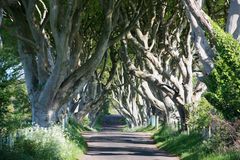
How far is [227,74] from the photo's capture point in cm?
1678

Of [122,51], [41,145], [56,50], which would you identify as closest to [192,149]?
[56,50]

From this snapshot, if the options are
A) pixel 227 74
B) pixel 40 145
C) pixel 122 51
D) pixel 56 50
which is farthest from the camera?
pixel 122 51

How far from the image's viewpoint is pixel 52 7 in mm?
18625

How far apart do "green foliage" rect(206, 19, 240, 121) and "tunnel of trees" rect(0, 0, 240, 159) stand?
0.10 ft

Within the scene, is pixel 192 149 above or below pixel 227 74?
below

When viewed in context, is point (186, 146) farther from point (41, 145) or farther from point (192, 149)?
point (41, 145)

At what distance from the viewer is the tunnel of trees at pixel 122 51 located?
16844 millimetres

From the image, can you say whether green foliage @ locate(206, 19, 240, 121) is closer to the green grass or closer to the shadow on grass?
the green grass

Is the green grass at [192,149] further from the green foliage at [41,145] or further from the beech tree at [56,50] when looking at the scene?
the beech tree at [56,50]

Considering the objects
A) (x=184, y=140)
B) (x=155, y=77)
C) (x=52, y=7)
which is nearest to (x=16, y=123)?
(x=52, y=7)

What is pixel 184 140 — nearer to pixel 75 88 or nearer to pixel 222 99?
→ pixel 75 88

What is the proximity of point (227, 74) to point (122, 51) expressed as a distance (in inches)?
604

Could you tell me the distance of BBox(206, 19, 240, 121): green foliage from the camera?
54.9 feet

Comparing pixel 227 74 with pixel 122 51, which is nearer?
pixel 227 74
